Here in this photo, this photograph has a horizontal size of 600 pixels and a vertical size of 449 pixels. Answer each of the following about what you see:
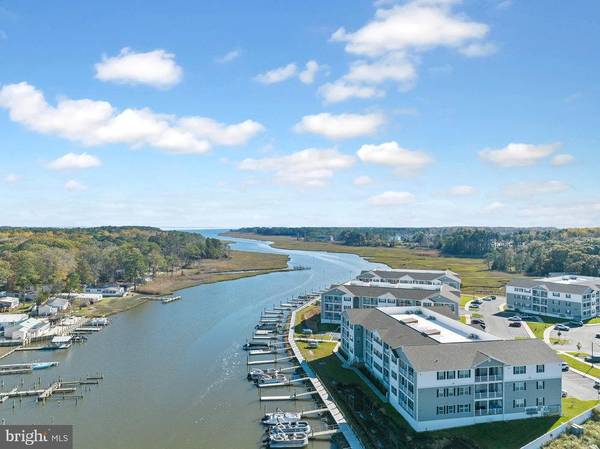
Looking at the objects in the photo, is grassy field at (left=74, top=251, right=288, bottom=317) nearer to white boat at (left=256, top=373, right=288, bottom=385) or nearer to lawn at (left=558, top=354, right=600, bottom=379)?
white boat at (left=256, top=373, right=288, bottom=385)

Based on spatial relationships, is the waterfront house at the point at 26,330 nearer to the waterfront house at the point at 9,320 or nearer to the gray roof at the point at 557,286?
the waterfront house at the point at 9,320

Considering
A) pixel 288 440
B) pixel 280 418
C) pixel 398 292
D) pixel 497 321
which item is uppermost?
pixel 398 292

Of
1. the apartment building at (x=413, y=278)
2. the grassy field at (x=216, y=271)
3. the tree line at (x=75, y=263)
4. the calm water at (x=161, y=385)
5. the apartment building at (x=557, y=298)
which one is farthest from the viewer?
the grassy field at (x=216, y=271)

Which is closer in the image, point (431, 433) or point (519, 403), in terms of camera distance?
point (431, 433)

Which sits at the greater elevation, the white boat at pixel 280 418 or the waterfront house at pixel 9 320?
the waterfront house at pixel 9 320

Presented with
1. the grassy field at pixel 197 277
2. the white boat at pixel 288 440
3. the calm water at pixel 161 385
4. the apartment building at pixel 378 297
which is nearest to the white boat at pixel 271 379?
the calm water at pixel 161 385

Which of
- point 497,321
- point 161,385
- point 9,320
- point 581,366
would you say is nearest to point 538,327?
point 497,321

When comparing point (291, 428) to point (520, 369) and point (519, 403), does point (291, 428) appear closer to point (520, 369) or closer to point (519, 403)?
point (519, 403)
